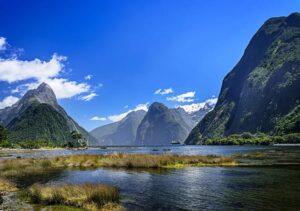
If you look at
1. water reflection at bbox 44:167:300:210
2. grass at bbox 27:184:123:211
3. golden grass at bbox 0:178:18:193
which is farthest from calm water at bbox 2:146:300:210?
golden grass at bbox 0:178:18:193

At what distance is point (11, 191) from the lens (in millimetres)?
42562

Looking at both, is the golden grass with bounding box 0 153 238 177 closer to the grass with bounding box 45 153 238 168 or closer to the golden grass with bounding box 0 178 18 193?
the grass with bounding box 45 153 238 168

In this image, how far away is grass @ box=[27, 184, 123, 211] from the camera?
31.0m

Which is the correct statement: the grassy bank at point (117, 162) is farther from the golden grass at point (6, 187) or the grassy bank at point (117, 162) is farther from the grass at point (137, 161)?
the golden grass at point (6, 187)

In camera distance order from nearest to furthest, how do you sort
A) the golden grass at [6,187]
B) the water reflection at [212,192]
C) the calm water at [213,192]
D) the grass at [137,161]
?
1. the calm water at [213,192]
2. the water reflection at [212,192]
3. the golden grass at [6,187]
4. the grass at [137,161]

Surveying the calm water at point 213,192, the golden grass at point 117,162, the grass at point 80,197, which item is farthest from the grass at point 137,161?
the grass at point 80,197

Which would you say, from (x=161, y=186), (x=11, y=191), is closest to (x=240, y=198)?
(x=161, y=186)

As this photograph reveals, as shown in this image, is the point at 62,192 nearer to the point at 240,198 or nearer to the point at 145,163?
the point at 240,198

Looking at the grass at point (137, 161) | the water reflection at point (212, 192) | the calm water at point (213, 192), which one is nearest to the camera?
the calm water at point (213, 192)

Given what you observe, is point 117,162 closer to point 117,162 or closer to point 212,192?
point 117,162

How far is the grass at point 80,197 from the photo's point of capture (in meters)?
31.0

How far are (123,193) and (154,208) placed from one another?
364 inches

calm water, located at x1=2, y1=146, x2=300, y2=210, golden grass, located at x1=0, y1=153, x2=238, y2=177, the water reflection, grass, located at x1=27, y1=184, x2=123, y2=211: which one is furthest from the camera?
golden grass, located at x1=0, y1=153, x2=238, y2=177

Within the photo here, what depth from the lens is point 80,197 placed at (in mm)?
32750
